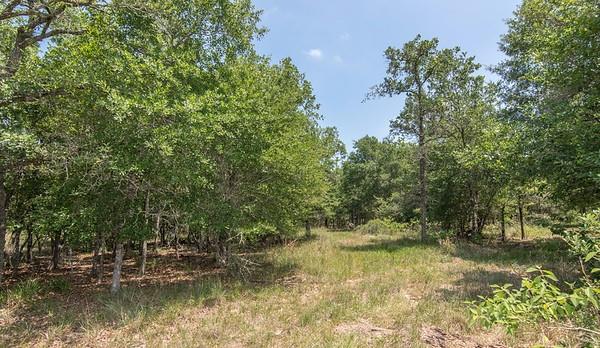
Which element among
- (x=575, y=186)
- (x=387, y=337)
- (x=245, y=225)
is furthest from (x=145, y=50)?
(x=575, y=186)

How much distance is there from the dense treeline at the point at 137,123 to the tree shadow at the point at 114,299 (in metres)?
0.97

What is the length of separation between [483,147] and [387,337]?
7.61 metres

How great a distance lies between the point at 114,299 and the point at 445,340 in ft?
26.4

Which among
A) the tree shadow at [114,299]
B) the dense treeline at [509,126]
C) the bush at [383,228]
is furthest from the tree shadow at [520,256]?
the bush at [383,228]

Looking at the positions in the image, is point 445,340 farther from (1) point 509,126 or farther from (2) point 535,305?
(1) point 509,126

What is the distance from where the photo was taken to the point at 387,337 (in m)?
5.80

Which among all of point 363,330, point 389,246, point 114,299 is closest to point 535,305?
point 363,330

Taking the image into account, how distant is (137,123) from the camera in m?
6.91

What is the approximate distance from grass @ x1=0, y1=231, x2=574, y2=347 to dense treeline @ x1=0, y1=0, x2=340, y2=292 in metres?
1.65

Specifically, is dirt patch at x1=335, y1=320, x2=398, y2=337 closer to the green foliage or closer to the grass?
the grass

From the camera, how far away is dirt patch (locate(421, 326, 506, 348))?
18.1ft

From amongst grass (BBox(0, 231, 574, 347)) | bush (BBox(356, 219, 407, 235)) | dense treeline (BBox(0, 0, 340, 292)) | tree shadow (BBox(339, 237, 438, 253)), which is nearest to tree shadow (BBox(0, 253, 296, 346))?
grass (BBox(0, 231, 574, 347))

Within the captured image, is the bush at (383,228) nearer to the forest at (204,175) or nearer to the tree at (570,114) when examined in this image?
the forest at (204,175)

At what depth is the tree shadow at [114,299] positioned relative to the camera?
22.2ft
